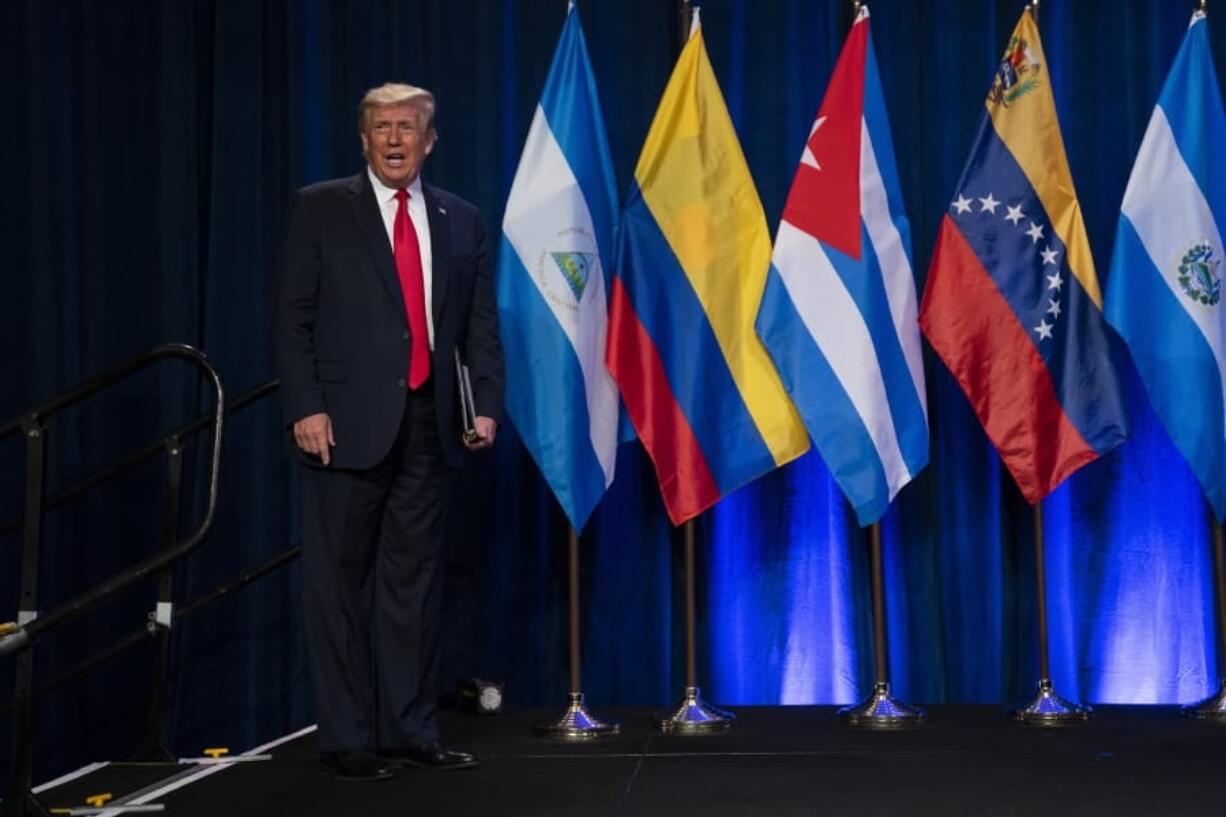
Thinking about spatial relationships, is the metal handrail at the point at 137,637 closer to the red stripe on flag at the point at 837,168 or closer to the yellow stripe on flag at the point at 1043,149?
the red stripe on flag at the point at 837,168

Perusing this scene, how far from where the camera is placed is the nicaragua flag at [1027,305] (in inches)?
181

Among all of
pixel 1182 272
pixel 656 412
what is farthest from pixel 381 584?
pixel 1182 272

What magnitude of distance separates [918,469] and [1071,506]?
2.72 ft

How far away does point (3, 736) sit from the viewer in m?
4.54

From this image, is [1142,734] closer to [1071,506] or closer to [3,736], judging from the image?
[1071,506]

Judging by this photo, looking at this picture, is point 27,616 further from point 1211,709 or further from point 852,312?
point 1211,709

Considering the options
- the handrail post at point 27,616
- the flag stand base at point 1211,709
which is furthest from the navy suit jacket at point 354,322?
the flag stand base at point 1211,709

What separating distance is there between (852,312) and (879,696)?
1.09m

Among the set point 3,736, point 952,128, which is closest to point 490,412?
point 3,736

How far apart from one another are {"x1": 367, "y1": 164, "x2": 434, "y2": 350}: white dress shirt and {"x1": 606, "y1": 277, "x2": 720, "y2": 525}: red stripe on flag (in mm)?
836

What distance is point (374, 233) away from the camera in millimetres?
3863

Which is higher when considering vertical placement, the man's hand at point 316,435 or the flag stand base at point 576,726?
the man's hand at point 316,435

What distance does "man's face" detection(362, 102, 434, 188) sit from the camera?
382 cm

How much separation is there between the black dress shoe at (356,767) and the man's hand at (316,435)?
26.7 inches
